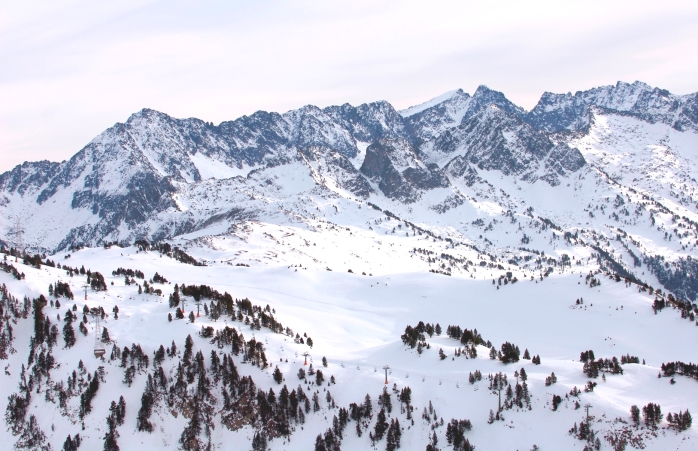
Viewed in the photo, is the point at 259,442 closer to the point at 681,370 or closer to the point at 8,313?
the point at 8,313

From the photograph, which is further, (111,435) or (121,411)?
(121,411)

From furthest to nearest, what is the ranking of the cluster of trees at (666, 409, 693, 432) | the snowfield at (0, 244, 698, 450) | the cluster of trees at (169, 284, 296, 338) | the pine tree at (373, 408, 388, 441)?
the cluster of trees at (169, 284, 296, 338)
the pine tree at (373, 408, 388, 441)
the snowfield at (0, 244, 698, 450)
the cluster of trees at (666, 409, 693, 432)

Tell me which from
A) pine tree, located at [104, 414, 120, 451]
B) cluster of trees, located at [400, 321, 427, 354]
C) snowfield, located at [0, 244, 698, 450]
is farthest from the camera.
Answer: cluster of trees, located at [400, 321, 427, 354]

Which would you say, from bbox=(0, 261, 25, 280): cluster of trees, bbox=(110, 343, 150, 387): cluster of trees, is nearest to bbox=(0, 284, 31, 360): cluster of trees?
bbox=(0, 261, 25, 280): cluster of trees

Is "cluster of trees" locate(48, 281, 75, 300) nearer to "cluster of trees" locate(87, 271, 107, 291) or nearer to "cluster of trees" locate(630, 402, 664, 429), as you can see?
"cluster of trees" locate(87, 271, 107, 291)

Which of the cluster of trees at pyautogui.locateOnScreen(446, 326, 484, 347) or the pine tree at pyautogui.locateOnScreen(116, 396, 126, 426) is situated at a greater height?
the cluster of trees at pyautogui.locateOnScreen(446, 326, 484, 347)

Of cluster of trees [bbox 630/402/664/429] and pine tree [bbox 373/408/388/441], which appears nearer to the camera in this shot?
A: cluster of trees [bbox 630/402/664/429]

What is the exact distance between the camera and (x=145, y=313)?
11856cm

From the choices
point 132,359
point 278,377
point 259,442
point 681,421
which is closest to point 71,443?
point 132,359

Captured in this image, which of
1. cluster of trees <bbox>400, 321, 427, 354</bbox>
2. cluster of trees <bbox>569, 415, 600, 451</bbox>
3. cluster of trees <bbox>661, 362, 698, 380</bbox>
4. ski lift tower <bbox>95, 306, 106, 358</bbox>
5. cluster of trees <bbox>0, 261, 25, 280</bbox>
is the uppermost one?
cluster of trees <bbox>0, 261, 25, 280</bbox>

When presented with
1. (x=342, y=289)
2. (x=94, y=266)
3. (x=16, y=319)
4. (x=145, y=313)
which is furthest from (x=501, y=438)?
(x=94, y=266)

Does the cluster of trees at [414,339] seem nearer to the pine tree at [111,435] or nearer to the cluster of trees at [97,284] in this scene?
the pine tree at [111,435]

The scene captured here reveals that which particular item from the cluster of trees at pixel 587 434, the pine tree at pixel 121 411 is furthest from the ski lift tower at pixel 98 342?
the cluster of trees at pixel 587 434

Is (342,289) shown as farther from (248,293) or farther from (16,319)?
(16,319)
